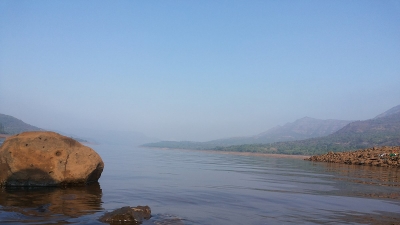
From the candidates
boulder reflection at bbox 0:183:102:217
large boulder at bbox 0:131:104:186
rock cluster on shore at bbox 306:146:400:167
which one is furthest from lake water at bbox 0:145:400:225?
rock cluster on shore at bbox 306:146:400:167

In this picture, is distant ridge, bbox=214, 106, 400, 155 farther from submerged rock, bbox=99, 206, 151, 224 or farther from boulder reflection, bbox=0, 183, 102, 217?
submerged rock, bbox=99, 206, 151, 224

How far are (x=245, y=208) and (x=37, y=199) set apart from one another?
5.76 m

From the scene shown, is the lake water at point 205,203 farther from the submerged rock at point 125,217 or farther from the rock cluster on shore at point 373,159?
the rock cluster on shore at point 373,159

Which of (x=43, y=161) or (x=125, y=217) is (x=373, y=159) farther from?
(x=125, y=217)

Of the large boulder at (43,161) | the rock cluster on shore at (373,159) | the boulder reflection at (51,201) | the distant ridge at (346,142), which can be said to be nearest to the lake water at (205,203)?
the boulder reflection at (51,201)

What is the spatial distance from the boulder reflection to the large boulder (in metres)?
0.44

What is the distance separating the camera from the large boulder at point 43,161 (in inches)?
424

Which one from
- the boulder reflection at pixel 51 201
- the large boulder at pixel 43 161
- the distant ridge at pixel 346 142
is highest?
the distant ridge at pixel 346 142

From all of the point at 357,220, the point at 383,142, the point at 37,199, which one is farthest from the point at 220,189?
the point at 383,142

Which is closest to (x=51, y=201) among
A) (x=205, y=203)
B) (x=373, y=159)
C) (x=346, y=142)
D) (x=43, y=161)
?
(x=43, y=161)

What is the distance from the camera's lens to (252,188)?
12719 millimetres

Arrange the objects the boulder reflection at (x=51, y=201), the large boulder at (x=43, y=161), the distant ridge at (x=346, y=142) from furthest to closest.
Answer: the distant ridge at (x=346, y=142) → the large boulder at (x=43, y=161) → the boulder reflection at (x=51, y=201)

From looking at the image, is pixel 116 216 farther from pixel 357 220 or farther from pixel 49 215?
pixel 357 220

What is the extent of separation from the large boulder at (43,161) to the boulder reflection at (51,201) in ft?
1.46
